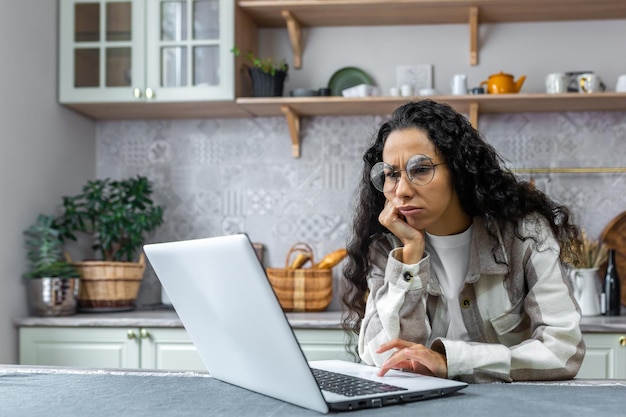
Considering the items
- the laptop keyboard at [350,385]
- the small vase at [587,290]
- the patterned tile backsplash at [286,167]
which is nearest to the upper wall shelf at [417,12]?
the patterned tile backsplash at [286,167]

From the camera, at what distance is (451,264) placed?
6.13 ft

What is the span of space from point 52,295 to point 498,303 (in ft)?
6.13

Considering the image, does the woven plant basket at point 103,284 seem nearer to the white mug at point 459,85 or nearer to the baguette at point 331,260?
the baguette at point 331,260

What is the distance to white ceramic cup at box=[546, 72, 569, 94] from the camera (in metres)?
3.13

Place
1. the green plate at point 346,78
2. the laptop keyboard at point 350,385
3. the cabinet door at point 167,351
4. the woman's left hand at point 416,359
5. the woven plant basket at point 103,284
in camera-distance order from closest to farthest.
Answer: the laptop keyboard at point 350,385, the woman's left hand at point 416,359, the cabinet door at point 167,351, the woven plant basket at point 103,284, the green plate at point 346,78

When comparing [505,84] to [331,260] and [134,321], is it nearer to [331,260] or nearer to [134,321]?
[331,260]

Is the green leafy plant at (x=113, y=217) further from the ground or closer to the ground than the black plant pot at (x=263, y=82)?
closer to the ground

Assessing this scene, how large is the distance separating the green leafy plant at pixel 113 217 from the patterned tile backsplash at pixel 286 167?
7.9 inches

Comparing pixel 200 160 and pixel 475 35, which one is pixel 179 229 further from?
pixel 475 35

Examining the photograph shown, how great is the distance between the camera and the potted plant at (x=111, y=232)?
3178 mm

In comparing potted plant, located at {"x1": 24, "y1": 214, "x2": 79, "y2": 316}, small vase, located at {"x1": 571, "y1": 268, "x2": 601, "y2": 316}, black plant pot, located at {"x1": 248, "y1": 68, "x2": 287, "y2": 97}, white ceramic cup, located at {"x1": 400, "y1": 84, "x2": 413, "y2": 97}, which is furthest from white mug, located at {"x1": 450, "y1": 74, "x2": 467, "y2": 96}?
potted plant, located at {"x1": 24, "y1": 214, "x2": 79, "y2": 316}

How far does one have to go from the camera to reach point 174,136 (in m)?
3.61

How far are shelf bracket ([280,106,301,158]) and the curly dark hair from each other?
1.39 meters

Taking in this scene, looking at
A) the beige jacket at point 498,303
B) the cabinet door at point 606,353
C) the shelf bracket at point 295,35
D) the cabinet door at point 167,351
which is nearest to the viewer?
the beige jacket at point 498,303
